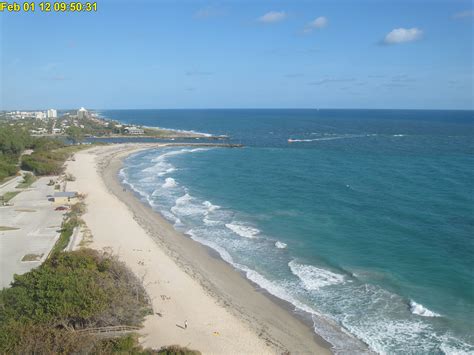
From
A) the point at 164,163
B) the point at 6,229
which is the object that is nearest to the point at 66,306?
the point at 6,229

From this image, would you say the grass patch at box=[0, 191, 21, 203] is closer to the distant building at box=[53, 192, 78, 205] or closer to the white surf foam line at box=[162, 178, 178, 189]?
the distant building at box=[53, 192, 78, 205]

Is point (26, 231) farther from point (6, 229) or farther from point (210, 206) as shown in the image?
point (210, 206)

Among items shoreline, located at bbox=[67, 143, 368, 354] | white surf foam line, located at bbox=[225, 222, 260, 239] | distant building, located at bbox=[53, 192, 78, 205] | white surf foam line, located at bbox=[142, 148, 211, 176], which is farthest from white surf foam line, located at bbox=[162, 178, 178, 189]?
white surf foam line, located at bbox=[225, 222, 260, 239]

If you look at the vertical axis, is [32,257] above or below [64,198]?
below

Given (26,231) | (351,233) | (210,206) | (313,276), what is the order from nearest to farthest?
(313,276), (351,233), (26,231), (210,206)

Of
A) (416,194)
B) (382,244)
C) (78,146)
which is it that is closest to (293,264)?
(382,244)

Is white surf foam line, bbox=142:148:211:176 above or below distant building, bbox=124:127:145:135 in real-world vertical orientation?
below

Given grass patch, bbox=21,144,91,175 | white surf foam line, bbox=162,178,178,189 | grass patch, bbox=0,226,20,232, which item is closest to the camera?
grass patch, bbox=0,226,20,232

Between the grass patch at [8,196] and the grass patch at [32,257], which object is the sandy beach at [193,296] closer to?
the grass patch at [32,257]
